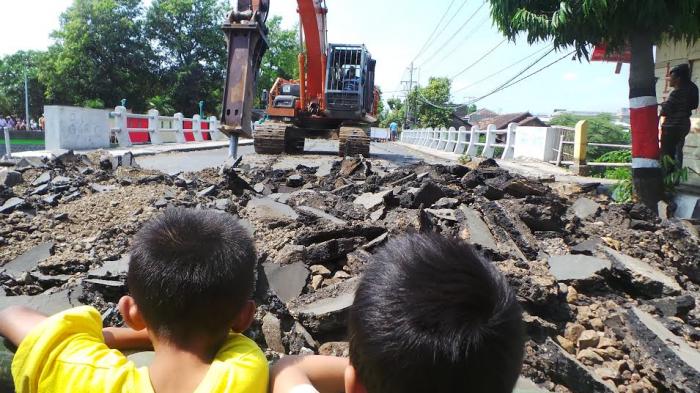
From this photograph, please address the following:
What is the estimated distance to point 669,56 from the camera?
11180 millimetres

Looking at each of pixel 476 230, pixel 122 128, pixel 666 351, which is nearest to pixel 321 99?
pixel 122 128

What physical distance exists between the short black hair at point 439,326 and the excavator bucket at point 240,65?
7.17m

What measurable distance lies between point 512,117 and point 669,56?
43380 millimetres

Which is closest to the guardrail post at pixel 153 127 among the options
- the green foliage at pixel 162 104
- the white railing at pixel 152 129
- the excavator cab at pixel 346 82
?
the white railing at pixel 152 129

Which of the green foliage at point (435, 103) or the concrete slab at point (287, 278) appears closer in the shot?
the concrete slab at point (287, 278)

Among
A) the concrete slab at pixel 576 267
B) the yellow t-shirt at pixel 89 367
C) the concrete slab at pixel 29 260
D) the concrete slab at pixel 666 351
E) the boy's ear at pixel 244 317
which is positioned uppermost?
the boy's ear at pixel 244 317

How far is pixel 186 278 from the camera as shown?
154cm

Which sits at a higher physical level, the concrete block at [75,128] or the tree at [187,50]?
the tree at [187,50]

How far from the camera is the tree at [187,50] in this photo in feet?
143

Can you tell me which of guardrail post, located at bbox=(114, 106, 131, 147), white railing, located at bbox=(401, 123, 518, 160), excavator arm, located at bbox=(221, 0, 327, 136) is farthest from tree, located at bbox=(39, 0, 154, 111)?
excavator arm, located at bbox=(221, 0, 327, 136)

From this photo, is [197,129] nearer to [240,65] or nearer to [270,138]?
[270,138]

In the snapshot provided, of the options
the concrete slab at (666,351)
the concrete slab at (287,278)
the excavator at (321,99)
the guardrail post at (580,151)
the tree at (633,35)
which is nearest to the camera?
the concrete slab at (666,351)

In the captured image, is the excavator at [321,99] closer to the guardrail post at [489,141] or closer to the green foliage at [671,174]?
the guardrail post at [489,141]

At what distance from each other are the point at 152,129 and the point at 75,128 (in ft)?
16.1
